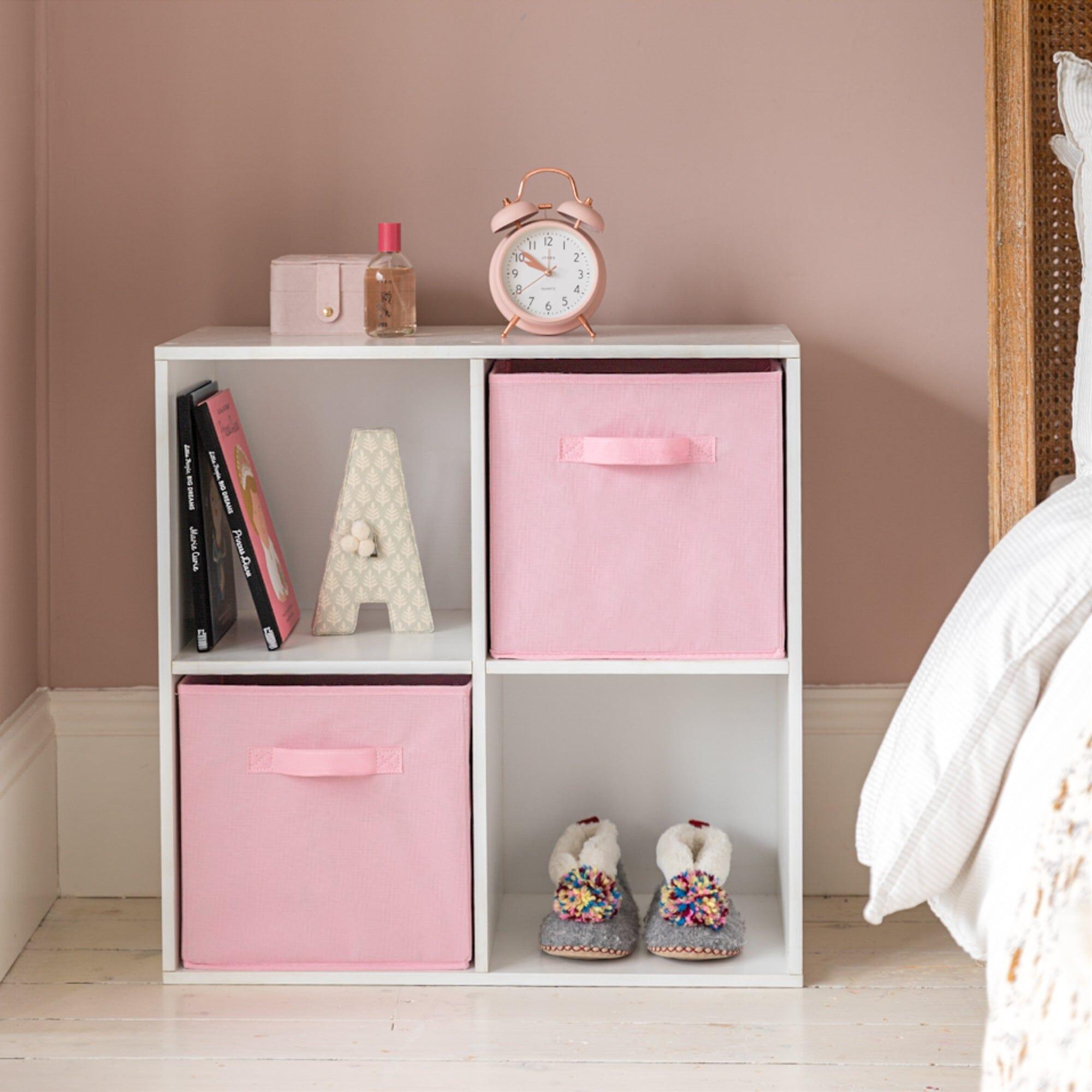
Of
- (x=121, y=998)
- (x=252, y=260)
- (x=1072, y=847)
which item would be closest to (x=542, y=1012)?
(x=121, y=998)

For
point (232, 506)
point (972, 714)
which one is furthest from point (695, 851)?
point (232, 506)

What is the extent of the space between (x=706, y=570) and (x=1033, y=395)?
0.44 m

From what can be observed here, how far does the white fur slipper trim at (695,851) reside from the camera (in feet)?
5.75

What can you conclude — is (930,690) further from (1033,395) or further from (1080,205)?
(1080,205)

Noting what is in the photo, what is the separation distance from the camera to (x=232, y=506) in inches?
65.0

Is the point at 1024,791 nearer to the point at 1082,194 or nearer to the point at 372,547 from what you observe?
the point at 1082,194

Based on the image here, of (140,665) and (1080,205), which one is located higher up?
(1080,205)

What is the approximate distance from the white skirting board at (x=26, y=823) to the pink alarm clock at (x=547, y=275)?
0.84 m

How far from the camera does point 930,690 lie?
1317 millimetres

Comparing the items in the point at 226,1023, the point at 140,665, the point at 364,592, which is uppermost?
the point at 364,592

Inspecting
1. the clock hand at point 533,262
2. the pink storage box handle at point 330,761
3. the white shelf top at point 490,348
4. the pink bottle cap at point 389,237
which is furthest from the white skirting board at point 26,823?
the clock hand at point 533,262

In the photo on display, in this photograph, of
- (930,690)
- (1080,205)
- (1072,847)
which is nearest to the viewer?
Answer: (1072,847)

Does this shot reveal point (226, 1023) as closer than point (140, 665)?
Yes

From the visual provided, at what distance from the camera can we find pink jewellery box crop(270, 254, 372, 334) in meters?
1.76
